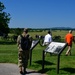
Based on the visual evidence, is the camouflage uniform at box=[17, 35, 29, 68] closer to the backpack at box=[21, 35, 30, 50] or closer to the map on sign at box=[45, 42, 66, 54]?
the backpack at box=[21, 35, 30, 50]

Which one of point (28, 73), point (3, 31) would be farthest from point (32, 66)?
point (3, 31)

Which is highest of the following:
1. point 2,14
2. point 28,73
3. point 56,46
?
point 2,14

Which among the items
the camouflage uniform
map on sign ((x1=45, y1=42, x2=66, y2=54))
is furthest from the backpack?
map on sign ((x1=45, y1=42, x2=66, y2=54))

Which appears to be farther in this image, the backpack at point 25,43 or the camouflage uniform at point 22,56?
the camouflage uniform at point 22,56

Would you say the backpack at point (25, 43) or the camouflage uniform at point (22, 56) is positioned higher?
the backpack at point (25, 43)

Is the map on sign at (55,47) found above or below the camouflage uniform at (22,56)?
above

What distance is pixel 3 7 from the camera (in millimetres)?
56156

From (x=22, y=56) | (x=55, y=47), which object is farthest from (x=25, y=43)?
(x=55, y=47)

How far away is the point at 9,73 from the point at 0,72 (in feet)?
1.43

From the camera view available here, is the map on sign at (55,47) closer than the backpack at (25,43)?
No

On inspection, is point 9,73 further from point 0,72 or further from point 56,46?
point 56,46

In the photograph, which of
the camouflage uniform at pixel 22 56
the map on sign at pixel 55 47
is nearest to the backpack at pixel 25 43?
the camouflage uniform at pixel 22 56

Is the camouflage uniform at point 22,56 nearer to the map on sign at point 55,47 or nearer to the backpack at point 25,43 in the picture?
the backpack at point 25,43

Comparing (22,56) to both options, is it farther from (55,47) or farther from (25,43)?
(55,47)
